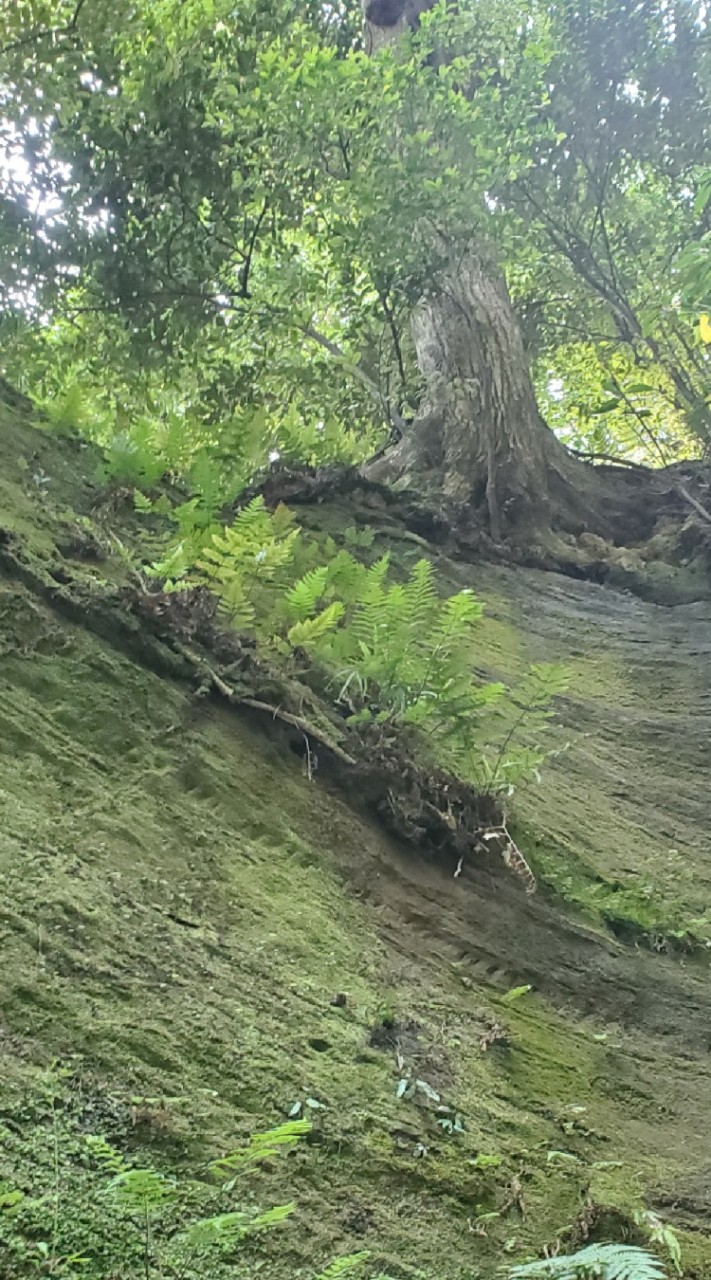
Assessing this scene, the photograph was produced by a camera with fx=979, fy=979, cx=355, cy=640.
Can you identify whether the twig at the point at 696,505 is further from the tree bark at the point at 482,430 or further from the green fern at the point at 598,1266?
the green fern at the point at 598,1266

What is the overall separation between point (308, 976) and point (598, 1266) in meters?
1.06

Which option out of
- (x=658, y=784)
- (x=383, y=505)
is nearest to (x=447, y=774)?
(x=658, y=784)

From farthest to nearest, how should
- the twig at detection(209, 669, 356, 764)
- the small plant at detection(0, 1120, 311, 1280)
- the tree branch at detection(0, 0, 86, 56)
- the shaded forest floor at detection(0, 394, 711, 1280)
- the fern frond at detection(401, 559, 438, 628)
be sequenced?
the tree branch at detection(0, 0, 86, 56)
the fern frond at detection(401, 559, 438, 628)
the twig at detection(209, 669, 356, 764)
the shaded forest floor at detection(0, 394, 711, 1280)
the small plant at detection(0, 1120, 311, 1280)

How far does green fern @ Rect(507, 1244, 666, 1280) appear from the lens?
5.50 ft

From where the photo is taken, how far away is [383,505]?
21.0 feet

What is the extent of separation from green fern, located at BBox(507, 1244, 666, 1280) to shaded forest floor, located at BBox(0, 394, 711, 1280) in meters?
0.17

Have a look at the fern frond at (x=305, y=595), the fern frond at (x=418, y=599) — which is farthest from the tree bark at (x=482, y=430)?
the fern frond at (x=305, y=595)

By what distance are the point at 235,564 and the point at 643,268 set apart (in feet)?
22.7

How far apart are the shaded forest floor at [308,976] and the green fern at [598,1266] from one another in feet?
0.55

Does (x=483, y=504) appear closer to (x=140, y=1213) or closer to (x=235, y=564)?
(x=235, y=564)

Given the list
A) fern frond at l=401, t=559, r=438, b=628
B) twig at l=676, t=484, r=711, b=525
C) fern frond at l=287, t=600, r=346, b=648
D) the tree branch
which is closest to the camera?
fern frond at l=287, t=600, r=346, b=648

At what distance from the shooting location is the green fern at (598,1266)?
168cm

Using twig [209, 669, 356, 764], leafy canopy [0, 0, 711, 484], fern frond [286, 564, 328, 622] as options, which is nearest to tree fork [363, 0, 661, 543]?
leafy canopy [0, 0, 711, 484]

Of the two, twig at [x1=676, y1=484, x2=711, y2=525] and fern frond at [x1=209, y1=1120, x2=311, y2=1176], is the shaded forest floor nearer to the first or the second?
fern frond at [x1=209, y1=1120, x2=311, y2=1176]
